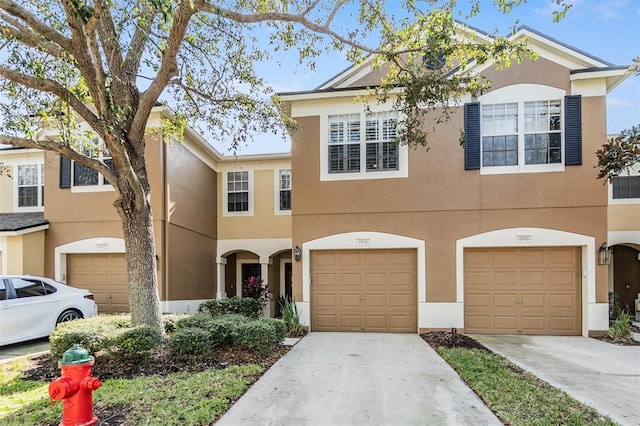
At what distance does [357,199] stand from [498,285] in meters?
4.11

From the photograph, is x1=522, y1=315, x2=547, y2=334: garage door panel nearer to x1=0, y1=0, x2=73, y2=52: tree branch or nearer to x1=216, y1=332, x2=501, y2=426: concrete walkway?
x1=216, y1=332, x2=501, y2=426: concrete walkway

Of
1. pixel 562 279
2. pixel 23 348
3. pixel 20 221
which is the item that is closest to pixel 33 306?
pixel 23 348

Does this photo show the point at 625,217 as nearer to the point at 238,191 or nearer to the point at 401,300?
the point at 401,300

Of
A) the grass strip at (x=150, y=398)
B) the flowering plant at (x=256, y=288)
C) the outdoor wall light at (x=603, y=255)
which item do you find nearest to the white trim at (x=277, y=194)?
the flowering plant at (x=256, y=288)

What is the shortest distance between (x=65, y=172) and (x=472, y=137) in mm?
11693

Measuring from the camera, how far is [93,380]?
3.46 m

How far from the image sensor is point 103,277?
11.0 meters

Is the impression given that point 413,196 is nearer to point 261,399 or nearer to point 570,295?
point 570,295

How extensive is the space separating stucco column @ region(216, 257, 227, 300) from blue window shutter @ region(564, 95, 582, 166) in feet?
37.8

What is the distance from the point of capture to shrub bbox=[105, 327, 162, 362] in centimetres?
583

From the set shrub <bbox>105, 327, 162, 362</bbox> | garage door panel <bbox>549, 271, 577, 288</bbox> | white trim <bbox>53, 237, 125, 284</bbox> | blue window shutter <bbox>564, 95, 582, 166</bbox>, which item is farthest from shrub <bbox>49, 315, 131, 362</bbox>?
blue window shutter <bbox>564, 95, 582, 166</bbox>

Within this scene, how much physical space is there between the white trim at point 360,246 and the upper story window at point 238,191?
5.25 meters

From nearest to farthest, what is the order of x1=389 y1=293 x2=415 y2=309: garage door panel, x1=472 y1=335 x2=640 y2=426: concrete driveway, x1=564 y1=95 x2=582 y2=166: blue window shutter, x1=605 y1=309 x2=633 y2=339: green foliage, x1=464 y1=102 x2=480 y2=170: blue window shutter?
x1=472 y1=335 x2=640 y2=426: concrete driveway
x1=605 y1=309 x2=633 y2=339: green foliage
x1=564 y1=95 x2=582 y2=166: blue window shutter
x1=464 y1=102 x2=480 y2=170: blue window shutter
x1=389 y1=293 x2=415 y2=309: garage door panel

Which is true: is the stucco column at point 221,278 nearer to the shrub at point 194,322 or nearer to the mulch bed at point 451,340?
the shrub at point 194,322
